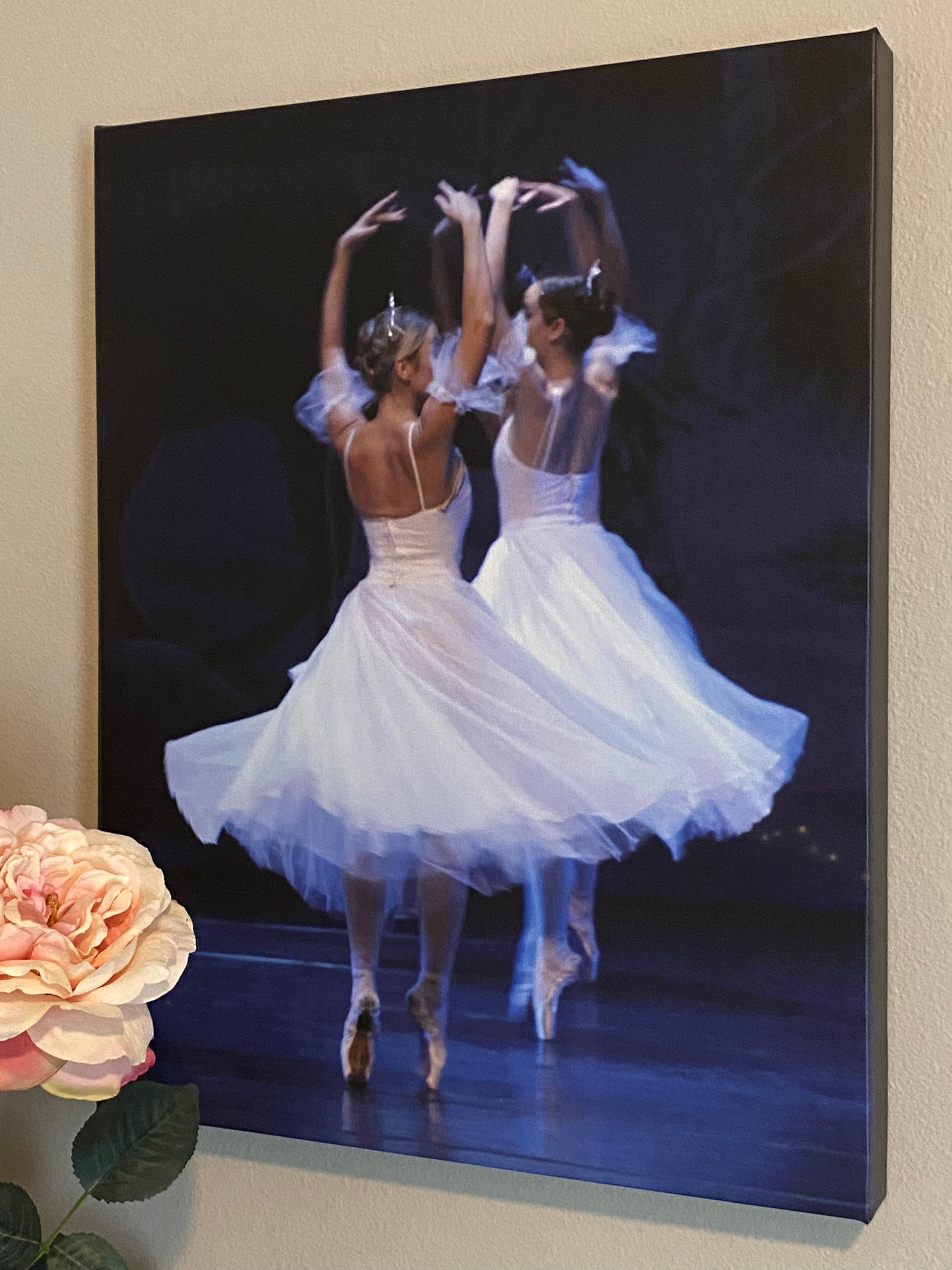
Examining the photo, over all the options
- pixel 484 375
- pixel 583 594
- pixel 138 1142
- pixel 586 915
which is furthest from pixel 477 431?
pixel 138 1142

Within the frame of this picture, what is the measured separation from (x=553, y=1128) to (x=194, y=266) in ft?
2.36

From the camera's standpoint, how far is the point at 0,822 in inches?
34.9

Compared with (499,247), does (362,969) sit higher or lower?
lower

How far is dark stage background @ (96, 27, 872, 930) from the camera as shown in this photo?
840 mm

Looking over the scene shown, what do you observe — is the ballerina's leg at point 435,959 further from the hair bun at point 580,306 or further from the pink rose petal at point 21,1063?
the hair bun at point 580,306

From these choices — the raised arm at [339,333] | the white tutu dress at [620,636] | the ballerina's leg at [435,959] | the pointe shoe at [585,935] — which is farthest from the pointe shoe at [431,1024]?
the raised arm at [339,333]

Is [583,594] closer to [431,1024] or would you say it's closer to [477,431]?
[477,431]

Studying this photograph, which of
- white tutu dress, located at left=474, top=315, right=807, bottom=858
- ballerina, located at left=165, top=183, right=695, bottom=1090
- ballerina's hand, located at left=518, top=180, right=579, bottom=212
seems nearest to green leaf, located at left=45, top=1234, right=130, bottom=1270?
ballerina, located at left=165, top=183, right=695, bottom=1090

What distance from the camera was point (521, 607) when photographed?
0.92 metres

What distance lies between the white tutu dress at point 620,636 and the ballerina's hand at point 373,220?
13cm

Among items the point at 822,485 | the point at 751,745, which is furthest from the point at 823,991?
the point at 822,485

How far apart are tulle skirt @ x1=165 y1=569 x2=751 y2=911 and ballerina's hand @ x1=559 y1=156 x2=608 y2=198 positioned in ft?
0.96

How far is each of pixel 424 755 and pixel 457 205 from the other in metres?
0.41

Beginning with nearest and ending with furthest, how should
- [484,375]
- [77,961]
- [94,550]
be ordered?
[77,961], [484,375], [94,550]
